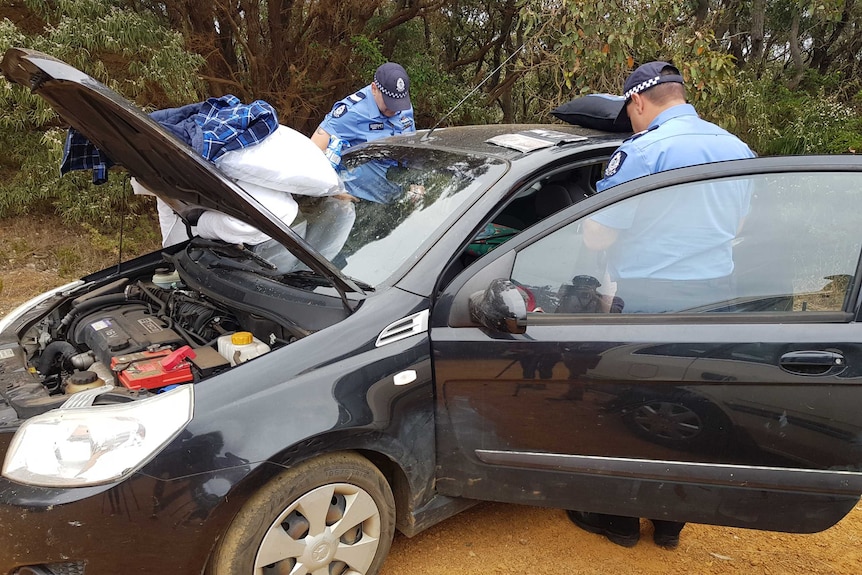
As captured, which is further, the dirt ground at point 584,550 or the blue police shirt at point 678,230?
the dirt ground at point 584,550

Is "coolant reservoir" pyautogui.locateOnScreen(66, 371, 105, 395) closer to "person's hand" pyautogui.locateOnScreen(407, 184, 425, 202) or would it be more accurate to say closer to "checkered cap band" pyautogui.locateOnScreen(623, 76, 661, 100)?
"person's hand" pyautogui.locateOnScreen(407, 184, 425, 202)

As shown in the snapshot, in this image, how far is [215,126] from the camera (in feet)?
8.66

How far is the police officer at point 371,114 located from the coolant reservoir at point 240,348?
2.69 m

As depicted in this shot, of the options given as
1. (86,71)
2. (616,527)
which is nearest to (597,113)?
(616,527)

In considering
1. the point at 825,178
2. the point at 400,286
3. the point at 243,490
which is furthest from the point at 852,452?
the point at 243,490

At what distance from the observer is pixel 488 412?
88.6 inches

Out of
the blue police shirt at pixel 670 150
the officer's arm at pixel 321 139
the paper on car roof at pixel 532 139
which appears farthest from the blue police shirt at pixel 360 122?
the blue police shirt at pixel 670 150

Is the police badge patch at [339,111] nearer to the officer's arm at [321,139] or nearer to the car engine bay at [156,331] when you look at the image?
the officer's arm at [321,139]

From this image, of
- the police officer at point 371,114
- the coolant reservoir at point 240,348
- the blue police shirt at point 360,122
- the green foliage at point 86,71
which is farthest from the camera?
the green foliage at point 86,71

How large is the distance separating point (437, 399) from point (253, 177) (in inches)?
49.4

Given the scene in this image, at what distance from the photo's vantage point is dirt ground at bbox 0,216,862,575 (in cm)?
260

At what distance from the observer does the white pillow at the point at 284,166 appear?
268 cm

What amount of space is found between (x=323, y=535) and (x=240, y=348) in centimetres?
75

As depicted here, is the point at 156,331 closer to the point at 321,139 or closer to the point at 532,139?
the point at 532,139
